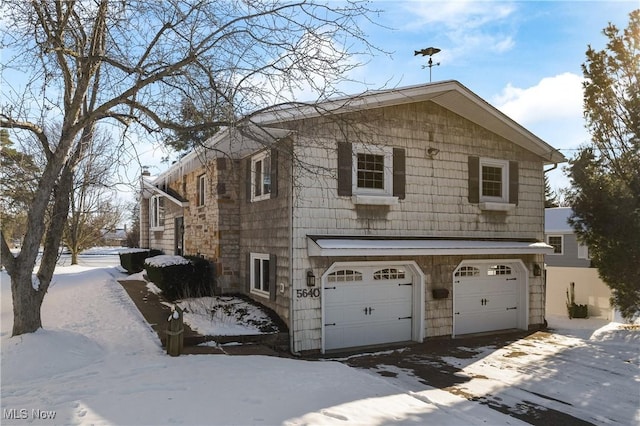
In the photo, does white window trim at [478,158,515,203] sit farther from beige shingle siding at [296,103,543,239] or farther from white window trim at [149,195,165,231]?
white window trim at [149,195,165,231]

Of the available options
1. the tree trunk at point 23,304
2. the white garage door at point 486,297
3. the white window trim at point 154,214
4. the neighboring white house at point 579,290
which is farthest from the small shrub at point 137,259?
the neighboring white house at point 579,290

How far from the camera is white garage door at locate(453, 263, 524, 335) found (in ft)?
38.9

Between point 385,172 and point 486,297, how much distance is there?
14.8 ft

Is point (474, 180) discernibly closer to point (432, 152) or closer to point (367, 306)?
point (432, 152)

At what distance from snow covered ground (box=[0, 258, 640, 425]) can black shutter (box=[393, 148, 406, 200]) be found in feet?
12.5

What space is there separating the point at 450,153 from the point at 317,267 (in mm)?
4674

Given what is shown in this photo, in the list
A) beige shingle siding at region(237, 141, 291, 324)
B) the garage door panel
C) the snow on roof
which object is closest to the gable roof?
beige shingle siding at region(237, 141, 291, 324)

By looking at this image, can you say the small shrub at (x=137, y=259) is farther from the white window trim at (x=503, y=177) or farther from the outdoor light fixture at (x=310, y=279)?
the white window trim at (x=503, y=177)

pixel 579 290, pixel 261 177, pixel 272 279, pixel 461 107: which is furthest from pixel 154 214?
pixel 579 290

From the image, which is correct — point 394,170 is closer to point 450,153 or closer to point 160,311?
point 450,153

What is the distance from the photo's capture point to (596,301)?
14977 millimetres

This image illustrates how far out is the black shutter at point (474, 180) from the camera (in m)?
12.0

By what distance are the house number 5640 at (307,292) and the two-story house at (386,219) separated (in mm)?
25

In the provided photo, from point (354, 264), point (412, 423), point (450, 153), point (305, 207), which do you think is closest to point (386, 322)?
point (354, 264)
